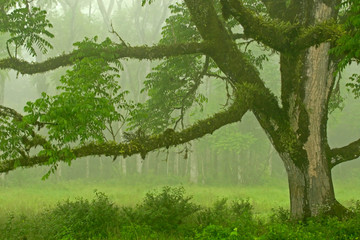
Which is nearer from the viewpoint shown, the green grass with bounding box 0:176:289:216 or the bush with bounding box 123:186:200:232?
the bush with bounding box 123:186:200:232

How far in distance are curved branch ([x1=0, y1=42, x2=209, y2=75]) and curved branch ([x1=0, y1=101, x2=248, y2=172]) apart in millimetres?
1799

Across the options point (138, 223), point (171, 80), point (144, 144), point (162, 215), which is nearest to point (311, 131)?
point (144, 144)

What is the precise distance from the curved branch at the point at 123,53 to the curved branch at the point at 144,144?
180 centimetres

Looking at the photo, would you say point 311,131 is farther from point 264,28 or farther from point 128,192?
point 128,192

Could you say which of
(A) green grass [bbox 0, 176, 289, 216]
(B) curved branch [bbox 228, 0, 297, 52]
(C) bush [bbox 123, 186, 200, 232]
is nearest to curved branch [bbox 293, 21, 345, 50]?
(B) curved branch [bbox 228, 0, 297, 52]

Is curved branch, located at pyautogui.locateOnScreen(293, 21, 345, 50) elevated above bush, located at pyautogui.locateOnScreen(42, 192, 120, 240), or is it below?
above

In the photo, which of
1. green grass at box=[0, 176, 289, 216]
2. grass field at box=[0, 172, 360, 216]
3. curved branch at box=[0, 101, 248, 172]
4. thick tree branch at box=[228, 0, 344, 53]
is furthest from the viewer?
grass field at box=[0, 172, 360, 216]

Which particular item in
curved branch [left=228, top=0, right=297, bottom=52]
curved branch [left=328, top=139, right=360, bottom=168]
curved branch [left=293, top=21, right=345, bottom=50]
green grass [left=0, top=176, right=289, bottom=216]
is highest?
curved branch [left=228, top=0, right=297, bottom=52]

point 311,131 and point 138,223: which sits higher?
point 311,131

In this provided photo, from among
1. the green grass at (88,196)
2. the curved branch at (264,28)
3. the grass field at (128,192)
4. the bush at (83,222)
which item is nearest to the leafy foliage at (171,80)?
the bush at (83,222)

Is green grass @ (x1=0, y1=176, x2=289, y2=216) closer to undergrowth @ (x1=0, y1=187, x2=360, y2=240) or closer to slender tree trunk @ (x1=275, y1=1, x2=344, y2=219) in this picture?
undergrowth @ (x1=0, y1=187, x2=360, y2=240)

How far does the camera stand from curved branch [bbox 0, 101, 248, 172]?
6.62m

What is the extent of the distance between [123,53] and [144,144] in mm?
2924

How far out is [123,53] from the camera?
8766mm
